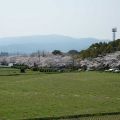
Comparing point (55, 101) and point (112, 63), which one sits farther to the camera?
point (112, 63)

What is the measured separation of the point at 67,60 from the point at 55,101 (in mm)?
61512

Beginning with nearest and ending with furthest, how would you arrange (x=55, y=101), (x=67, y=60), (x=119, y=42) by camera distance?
(x=55, y=101)
(x=119, y=42)
(x=67, y=60)

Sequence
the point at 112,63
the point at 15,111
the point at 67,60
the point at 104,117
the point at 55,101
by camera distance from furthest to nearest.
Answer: the point at 67,60 < the point at 112,63 < the point at 55,101 < the point at 15,111 < the point at 104,117

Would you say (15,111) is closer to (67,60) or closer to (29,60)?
(67,60)

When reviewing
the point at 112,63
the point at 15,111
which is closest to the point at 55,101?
the point at 15,111

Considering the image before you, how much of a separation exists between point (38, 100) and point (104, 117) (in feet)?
18.0

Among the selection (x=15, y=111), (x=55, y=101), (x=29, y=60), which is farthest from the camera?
(x=29, y=60)

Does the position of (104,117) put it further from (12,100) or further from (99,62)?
(99,62)

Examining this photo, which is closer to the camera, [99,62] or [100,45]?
[99,62]

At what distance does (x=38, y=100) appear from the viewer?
56.1 feet

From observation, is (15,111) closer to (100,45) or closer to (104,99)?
(104,99)

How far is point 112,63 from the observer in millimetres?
62094

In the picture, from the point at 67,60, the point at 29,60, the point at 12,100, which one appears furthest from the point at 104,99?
the point at 29,60

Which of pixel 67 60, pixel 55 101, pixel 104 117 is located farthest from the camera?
pixel 67 60
